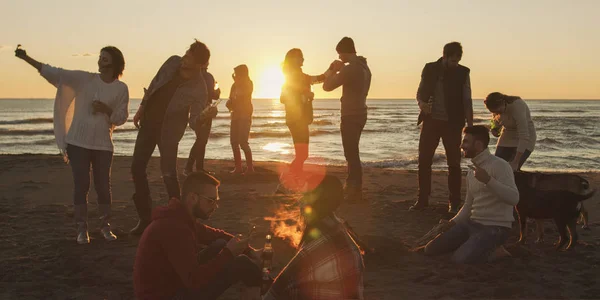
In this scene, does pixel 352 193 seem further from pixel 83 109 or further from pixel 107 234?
pixel 83 109

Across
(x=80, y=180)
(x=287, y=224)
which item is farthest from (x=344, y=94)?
(x=80, y=180)

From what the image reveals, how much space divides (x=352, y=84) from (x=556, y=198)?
134 inches

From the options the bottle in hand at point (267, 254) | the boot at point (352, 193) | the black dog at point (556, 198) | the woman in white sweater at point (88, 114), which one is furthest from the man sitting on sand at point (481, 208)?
the woman in white sweater at point (88, 114)

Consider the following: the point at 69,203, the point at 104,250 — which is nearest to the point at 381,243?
the point at 104,250

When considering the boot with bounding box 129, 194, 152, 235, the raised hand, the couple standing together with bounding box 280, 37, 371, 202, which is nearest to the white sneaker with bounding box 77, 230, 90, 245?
the boot with bounding box 129, 194, 152, 235

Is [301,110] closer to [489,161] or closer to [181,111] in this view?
[181,111]

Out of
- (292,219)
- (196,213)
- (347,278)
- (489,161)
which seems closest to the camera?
(347,278)

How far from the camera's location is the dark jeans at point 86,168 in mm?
5934

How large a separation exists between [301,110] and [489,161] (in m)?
3.58

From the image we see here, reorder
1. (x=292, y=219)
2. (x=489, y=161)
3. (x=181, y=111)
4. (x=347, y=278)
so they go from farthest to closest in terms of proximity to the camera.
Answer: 1. (x=292, y=219)
2. (x=181, y=111)
3. (x=489, y=161)
4. (x=347, y=278)

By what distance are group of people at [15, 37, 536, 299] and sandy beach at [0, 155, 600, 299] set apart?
0.35m

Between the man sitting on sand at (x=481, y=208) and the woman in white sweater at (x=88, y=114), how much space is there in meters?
3.63

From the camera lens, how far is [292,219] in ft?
25.3

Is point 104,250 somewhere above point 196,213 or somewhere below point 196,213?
below
